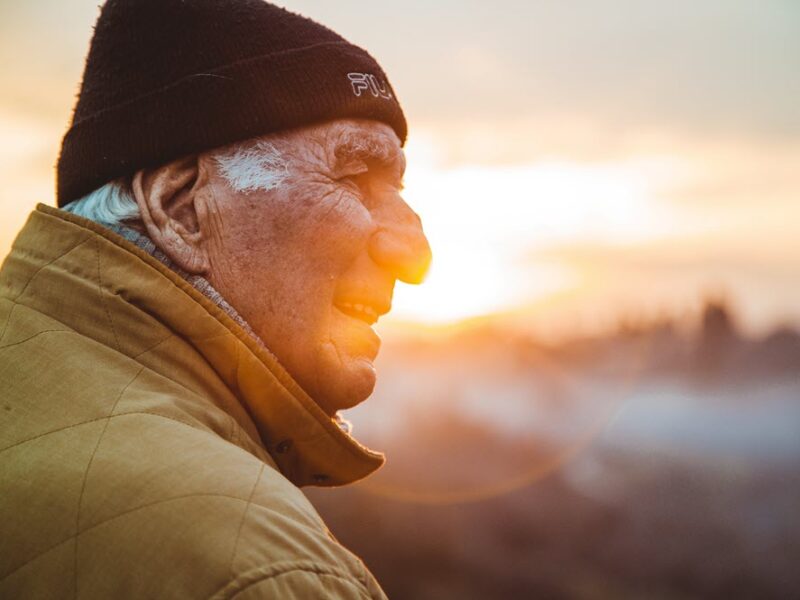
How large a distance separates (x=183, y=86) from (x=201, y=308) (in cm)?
94

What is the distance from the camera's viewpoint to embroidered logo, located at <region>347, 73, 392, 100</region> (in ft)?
9.40

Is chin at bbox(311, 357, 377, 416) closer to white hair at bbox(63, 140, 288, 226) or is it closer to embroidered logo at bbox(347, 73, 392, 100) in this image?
white hair at bbox(63, 140, 288, 226)

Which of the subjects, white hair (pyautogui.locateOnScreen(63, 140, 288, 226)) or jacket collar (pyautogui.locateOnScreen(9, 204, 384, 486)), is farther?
white hair (pyautogui.locateOnScreen(63, 140, 288, 226))

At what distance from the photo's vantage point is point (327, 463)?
239 centimetres

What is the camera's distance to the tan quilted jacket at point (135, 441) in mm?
1323

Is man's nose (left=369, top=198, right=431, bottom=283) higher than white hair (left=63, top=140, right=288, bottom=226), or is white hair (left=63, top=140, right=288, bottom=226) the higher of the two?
white hair (left=63, top=140, right=288, bottom=226)

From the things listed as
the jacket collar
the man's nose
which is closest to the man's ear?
the jacket collar

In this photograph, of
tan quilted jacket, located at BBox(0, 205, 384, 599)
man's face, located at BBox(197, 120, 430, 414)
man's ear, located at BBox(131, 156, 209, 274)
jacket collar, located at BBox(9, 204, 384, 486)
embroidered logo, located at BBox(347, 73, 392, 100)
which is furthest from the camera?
embroidered logo, located at BBox(347, 73, 392, 100)

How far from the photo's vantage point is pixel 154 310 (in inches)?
75.2

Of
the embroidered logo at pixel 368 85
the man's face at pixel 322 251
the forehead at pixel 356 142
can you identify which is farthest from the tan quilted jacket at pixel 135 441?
the embroidered logo at pixel 368 85

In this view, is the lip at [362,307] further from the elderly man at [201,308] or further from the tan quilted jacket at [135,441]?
the tan quilted jacket at [135,441]

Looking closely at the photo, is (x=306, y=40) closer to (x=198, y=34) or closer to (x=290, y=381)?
(x=198, y=34)

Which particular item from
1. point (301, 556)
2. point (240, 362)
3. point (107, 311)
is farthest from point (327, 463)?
point (301, 556)

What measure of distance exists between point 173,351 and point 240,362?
0.60 ft
